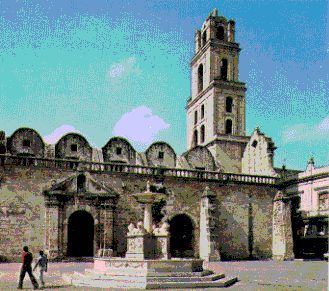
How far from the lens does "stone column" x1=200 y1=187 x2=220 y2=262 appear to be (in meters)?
30.3

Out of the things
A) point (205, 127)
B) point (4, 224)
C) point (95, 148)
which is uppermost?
point (205, 127)

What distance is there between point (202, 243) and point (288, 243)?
21.0 ft

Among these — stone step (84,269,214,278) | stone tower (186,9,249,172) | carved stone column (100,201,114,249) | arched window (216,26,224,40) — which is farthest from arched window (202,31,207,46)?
stone step (84,269,214,278)

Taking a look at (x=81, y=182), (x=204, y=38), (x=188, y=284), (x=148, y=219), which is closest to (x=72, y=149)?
(x=81, y=182)

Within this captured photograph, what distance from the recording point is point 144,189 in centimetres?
3064

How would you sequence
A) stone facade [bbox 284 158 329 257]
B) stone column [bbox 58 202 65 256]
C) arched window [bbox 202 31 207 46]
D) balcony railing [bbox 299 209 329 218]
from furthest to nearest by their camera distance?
arched window [bbox 202 31 207 46]
stone facade [bbox 284 158 329 257]
balcony railing [bbox 299 209 329 218]
stone column [bbox 58 202 65 256]

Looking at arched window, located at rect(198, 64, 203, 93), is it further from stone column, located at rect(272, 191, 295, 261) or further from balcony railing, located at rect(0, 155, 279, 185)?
stone column, located at rect(272, 191, 295, 261)

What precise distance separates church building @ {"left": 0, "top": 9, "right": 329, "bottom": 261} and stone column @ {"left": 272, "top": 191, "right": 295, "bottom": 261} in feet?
0.24

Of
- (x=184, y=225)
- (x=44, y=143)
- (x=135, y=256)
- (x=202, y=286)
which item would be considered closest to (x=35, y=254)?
(x=44, y=143)

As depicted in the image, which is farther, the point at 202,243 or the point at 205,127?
the point at 205,127

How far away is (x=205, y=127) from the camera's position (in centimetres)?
4281

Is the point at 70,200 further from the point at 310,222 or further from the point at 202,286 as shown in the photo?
the point at 310,222

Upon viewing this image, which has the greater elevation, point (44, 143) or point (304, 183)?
point (44, 143)

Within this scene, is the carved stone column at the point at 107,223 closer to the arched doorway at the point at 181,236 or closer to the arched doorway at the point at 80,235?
the arched doorway at the point at 80,235
